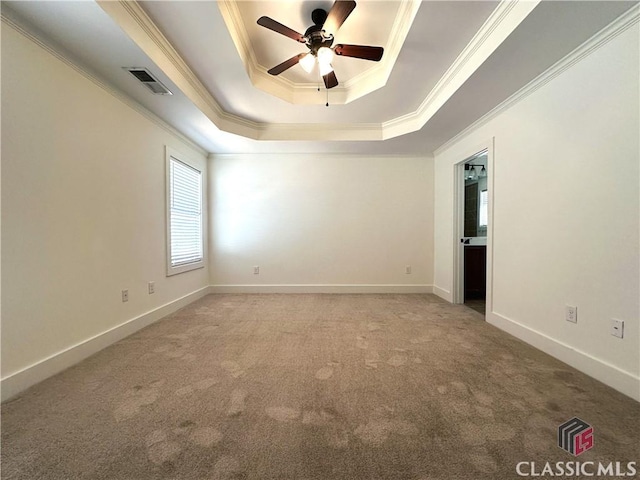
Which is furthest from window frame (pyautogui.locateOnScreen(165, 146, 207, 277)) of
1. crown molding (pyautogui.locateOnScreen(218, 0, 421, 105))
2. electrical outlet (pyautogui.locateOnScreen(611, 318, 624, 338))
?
electrical outlet (pyautogui.locateOnScreen(611, 318, 624, 338))

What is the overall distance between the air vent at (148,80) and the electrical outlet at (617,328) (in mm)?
4006

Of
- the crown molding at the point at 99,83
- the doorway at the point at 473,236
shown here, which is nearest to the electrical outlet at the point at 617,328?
the doorway at the point at 473,236

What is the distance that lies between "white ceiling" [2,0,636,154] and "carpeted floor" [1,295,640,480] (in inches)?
94.4

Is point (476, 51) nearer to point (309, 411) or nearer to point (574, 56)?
point (574, 56)

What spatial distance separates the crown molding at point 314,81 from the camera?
6.42 feet

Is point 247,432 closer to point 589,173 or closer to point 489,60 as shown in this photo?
point 589,173

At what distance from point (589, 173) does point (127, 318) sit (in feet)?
14.0

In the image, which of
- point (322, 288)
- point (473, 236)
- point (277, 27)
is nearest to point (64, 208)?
point (277, 27)

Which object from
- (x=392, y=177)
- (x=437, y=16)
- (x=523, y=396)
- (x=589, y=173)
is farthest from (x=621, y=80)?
(x=392, y=177)

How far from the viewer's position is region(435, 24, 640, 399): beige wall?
1630mm

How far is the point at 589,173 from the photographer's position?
186cm

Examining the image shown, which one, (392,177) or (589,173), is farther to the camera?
(392,177)

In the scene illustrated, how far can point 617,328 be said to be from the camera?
1681 mm

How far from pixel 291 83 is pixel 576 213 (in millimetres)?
3028
